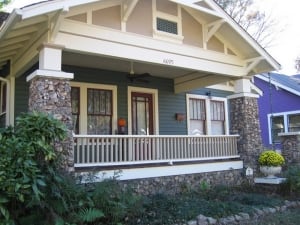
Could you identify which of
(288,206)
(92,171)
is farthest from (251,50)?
(92,171)

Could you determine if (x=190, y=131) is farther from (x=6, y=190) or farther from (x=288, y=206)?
(x=6, y=190)

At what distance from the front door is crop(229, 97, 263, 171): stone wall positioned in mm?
2903

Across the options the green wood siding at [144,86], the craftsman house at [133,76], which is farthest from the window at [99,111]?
the green wood siding at [144,86]

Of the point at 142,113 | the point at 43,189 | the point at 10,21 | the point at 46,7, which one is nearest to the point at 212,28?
the point at 142,113

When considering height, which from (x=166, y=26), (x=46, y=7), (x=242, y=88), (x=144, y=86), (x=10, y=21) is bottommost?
(x=242, y=88)

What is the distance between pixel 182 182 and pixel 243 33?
4790 millimetres

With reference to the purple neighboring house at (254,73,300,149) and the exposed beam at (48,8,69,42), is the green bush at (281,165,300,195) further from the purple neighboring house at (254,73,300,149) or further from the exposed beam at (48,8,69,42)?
the purple neighboring house at (254,73,300,149)

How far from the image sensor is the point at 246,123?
11.8 m

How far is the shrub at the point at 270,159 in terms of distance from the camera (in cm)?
1089

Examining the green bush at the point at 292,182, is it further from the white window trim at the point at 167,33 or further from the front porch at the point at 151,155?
the white window trim at the point at 167,33

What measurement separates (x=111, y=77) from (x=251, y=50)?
4567 millimetres

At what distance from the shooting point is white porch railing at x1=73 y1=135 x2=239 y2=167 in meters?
8.73

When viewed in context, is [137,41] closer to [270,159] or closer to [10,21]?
[10,21]

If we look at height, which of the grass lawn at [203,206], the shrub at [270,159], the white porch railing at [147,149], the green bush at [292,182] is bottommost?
the grass lawn at [203,206]
